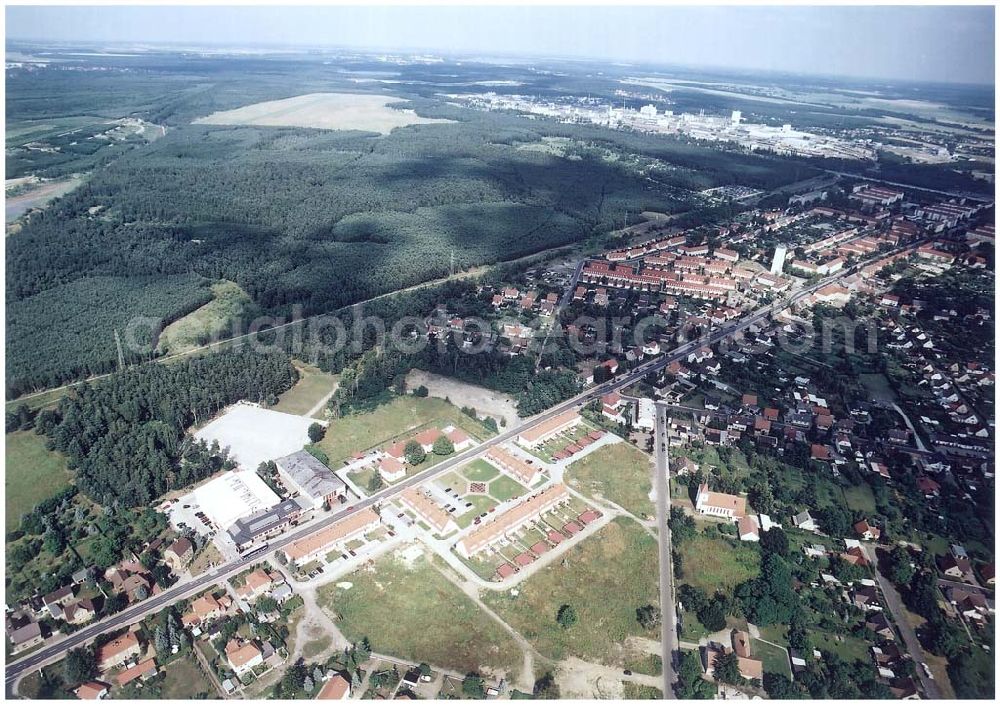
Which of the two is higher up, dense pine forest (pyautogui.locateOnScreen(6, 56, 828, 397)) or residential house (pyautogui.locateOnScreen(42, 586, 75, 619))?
dense pine forest (pyautogui.locateOnScreen(6, 56, 828, 397))

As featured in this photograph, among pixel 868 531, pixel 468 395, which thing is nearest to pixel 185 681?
pixel 468 395

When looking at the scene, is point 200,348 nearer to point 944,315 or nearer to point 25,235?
point 25,235

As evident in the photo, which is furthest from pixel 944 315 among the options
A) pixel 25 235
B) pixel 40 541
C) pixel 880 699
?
pixel 25 235

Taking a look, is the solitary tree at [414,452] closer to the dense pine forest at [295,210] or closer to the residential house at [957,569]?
the dense pine forest at [295,210]

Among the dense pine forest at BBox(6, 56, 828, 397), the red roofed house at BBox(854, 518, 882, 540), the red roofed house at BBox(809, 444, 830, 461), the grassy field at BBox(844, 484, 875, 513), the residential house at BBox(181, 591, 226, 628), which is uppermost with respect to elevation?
the dense pine forest at BBox(6, 56, 828, 397)

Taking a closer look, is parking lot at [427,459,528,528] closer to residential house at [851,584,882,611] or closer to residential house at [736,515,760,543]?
residential house at [736,515,760,543]

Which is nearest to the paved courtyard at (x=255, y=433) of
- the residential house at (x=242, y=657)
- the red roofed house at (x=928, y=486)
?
the residential house at (x=242, y=657)

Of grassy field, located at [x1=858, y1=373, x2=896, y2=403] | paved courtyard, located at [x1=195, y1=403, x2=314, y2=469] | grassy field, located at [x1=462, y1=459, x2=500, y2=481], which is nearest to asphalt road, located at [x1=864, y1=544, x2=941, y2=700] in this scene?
grassy field, located at [x1=858, y1=373, x2=896, y2=403]

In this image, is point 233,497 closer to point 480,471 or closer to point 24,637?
point 24,637
